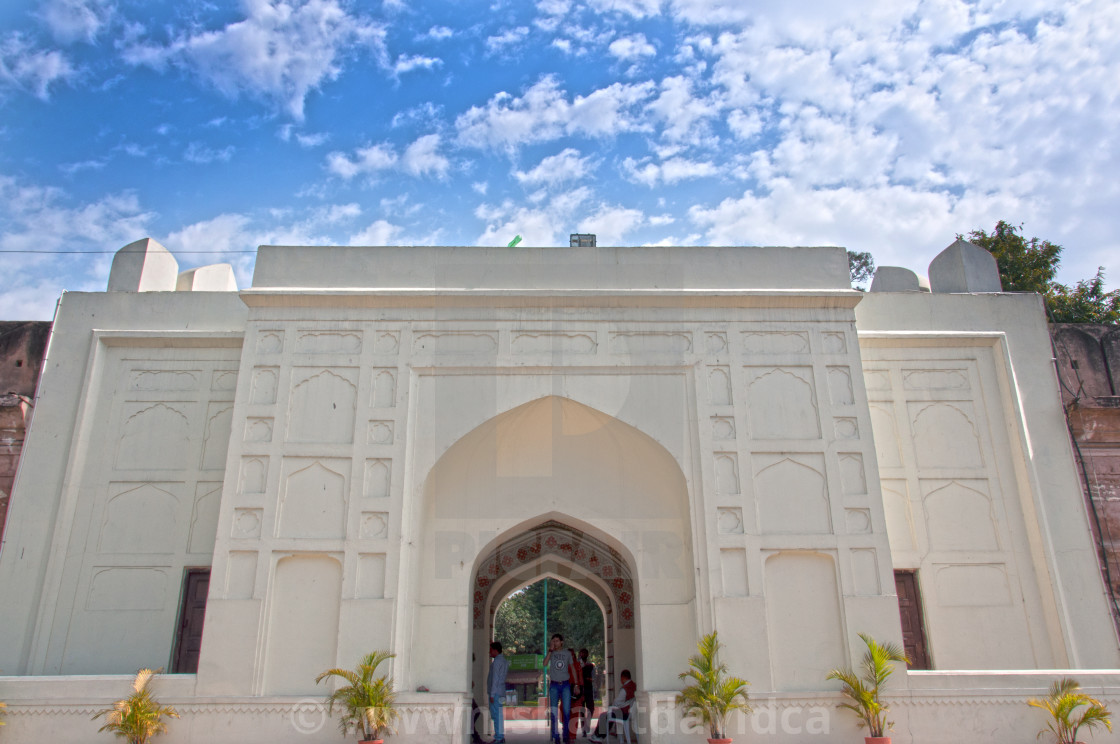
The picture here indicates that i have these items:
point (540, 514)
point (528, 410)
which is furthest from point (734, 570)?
point (528, 410)

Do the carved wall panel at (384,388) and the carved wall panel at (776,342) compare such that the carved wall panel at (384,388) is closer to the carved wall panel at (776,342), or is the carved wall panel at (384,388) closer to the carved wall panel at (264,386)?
the carved wall panel at (264,386)

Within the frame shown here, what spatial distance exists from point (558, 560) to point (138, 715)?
6024 mm

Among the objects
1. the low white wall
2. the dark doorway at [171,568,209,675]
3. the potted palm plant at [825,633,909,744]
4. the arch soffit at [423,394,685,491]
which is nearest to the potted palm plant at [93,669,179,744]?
the low white wall

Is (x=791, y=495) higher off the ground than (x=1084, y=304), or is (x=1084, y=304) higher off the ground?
(x=1084, y=304)

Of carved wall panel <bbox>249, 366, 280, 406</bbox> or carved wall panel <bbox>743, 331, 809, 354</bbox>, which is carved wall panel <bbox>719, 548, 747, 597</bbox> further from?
carved wall panel <bbox>249, 366, 280, 406</bbox>

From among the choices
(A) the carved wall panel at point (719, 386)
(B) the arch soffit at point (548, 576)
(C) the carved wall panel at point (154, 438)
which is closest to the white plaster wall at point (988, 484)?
(A) the carved wall panel at point (719, 386)

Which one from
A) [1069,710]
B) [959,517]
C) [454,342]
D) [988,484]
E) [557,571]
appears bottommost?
[1069,710]

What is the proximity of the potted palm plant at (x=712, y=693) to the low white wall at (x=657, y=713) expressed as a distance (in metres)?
0.15

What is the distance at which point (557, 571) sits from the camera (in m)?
12.8

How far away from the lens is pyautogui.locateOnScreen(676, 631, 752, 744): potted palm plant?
26.3ft

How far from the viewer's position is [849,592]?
28.6 feet

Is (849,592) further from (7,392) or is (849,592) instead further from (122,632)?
(7,392)

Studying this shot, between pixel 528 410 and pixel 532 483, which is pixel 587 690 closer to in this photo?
pixel 532 483

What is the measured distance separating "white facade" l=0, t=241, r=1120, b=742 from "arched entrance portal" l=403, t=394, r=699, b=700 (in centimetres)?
3
